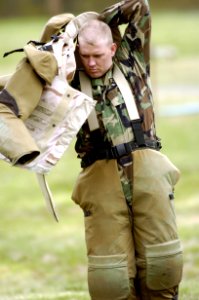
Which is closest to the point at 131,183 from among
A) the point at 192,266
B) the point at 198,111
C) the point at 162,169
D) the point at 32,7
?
the point at 162,169

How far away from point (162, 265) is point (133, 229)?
10.9 inches

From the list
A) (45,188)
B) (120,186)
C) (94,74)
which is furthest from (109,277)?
(94,74)

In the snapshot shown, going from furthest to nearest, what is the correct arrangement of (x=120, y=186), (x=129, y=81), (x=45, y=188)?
(x=129, y=81) < (x=120, y=186) < (x=45, y=188)

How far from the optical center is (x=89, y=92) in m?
6.25

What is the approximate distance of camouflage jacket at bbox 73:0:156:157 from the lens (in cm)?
628

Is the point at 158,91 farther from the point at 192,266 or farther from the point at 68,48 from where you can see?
the point at 68,48

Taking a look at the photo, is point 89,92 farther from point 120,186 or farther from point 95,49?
point 120,186

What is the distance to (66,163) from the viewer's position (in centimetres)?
2048

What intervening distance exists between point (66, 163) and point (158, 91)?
10.1m

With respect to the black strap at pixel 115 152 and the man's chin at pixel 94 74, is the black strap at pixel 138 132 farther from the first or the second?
the man's chin at pixel 94 74

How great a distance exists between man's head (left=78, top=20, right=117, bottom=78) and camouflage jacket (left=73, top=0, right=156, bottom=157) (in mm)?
81

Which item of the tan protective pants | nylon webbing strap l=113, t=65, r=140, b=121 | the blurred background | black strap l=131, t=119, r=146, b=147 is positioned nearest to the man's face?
nylon webbing strap l=113, t=65, r=140, b=121

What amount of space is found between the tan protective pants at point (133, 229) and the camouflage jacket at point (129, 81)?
145 millimetres

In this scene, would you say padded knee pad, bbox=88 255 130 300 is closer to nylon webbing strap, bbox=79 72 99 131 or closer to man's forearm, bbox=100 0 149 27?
nylon webbing strap, bbox=79 72 99 131
